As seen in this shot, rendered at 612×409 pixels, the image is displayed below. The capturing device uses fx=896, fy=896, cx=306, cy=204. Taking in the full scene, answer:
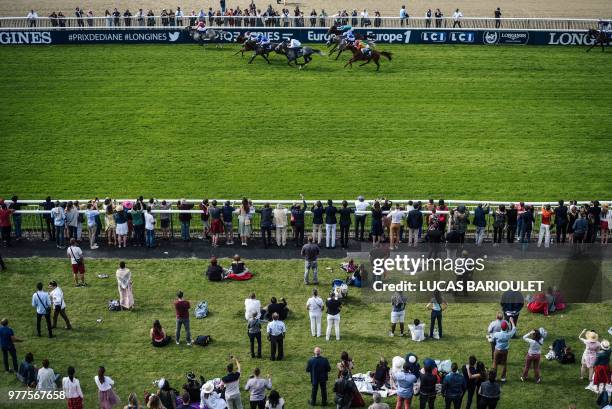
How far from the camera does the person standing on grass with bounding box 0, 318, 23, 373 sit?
20297 millimetres

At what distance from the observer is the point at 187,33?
158 feet

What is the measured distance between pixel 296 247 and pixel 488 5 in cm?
3563

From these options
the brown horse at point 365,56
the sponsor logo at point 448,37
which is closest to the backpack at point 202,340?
the brown horse at point 365,56

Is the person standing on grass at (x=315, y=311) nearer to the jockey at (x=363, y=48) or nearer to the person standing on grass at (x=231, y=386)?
the person standing on grass at (x=231, y=386)

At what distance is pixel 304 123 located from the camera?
38.0 m

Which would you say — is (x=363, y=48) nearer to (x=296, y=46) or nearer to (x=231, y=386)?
(x=296, y=46)

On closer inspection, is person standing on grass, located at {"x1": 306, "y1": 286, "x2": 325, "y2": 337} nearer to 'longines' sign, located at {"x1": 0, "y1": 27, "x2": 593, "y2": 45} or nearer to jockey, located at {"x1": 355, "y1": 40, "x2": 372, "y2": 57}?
jockey, located at {"x1": 355, "y1": 40, "x2": 372, "y2": 57}

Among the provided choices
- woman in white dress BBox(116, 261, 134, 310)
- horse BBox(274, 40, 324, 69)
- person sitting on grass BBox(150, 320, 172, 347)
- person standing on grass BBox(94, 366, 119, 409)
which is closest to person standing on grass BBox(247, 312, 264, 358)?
person sitting on grass BBox(150, 320, 172, 347)

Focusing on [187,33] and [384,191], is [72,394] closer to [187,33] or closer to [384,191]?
[384,191]

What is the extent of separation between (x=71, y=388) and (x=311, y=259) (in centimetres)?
812

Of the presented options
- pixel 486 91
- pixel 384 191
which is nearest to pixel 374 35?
pixel 486 91

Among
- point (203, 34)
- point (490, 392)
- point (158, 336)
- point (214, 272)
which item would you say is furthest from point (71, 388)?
point (203, 34)

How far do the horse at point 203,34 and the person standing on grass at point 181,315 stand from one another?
93.6 feet

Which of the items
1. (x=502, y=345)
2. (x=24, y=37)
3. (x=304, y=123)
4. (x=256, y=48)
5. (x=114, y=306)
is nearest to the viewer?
(x=502, y=345)
